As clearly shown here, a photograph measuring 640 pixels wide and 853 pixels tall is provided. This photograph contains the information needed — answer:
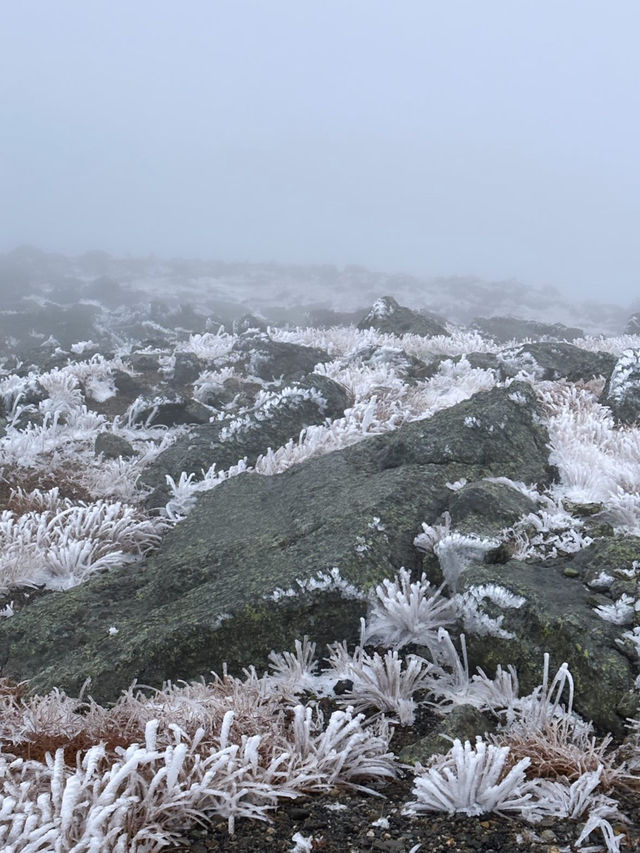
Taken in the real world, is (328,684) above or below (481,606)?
below

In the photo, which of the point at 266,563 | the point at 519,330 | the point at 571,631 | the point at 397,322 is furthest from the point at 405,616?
the point at 519,330

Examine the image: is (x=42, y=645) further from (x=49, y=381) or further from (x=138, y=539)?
(x=49, y=381)

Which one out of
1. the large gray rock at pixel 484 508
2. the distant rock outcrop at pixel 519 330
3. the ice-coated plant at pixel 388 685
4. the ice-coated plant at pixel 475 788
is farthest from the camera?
the distant rock outcrop at pixel 519 330

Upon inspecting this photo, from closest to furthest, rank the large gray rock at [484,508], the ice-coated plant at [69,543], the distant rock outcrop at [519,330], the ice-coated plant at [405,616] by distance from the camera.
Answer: the ice-coated plant at [405,616], the large gray rock at [484,508], the ice-coated plant at [69,543], the distant rock outcrop at [519,330]

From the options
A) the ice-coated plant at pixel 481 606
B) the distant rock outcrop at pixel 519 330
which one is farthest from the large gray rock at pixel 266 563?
the distant rock outcrop at pixel 519 330

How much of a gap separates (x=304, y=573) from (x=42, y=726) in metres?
1.38

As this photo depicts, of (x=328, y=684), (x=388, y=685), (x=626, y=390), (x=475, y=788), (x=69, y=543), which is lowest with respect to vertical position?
(x=69, y=543)

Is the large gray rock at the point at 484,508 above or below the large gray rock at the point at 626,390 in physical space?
below

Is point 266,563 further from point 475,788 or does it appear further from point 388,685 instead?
point 475,788

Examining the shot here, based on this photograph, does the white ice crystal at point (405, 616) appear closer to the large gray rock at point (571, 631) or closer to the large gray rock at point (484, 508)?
the large gray rock at point (571, 631)

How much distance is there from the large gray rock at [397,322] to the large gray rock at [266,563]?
9.34 m

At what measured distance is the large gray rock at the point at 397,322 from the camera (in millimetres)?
14564

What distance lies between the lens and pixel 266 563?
142 inches

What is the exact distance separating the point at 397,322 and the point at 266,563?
12263mm
